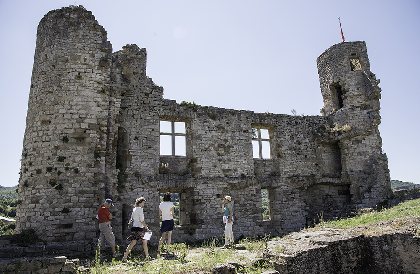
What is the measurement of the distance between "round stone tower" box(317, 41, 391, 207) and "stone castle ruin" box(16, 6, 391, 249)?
0.05m

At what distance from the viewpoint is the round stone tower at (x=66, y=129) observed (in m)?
9.88

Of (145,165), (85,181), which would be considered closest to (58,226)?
(85,181)

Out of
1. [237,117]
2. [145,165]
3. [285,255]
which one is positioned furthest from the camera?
[237,117]

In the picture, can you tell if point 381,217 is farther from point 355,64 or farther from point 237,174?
point 355,64

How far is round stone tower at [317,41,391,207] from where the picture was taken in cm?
1600

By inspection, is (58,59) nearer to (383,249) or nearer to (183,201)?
(183,201)

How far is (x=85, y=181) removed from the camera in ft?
33.9

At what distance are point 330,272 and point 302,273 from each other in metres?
0.81

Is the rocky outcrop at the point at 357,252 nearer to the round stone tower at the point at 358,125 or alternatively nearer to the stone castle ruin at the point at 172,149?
the stone castle ruin at the point at 172,149

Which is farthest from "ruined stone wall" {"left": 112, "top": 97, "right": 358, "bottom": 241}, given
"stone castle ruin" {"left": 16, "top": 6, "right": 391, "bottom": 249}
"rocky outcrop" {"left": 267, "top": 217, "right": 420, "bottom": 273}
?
"rocky outcrop" {"left": 267, "top": 217, "right": 420, "bottom": 273}

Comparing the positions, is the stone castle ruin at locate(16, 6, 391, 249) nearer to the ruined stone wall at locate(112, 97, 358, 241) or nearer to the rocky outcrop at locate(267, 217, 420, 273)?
the ruined stone wall at locate(112, 97, 358, 241)

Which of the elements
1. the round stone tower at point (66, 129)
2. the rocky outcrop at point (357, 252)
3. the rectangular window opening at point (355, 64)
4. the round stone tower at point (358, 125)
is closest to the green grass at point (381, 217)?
the rocky outcrop at point (357, 252)

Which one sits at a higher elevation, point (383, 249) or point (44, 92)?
point (44, 92)

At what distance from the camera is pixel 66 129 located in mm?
10562
